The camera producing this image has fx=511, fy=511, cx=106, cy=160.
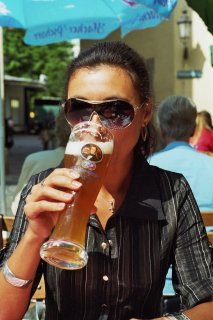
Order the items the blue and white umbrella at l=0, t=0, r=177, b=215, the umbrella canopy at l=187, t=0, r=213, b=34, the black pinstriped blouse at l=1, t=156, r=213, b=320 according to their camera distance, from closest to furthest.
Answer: the black pinstriped blouse at l=1, t=156, r=213, b=320
the umbrella canopy at l=187, t=0, r=213, b=34
the blue and white umbrella at l=0, t=0, r=177, b=215

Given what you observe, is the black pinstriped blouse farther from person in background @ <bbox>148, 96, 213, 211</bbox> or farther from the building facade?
the building facade

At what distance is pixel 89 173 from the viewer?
3.98 ft

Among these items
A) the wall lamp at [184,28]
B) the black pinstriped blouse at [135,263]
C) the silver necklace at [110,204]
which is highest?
the wall lamp at [184,28]

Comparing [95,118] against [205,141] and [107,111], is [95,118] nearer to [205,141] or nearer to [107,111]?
[107,111]

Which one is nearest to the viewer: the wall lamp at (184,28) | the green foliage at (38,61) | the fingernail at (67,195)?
the fingernail at (67,195)

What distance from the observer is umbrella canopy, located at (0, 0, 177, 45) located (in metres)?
5.58

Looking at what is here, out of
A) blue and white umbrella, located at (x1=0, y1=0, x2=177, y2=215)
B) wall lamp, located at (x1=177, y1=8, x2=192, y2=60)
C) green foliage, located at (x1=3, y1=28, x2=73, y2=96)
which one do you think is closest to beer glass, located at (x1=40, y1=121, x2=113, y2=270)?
blue and white umbrella, located at (x1=0, y1=0, x2=177, y2=215)

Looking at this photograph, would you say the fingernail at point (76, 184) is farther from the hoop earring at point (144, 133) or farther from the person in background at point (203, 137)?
the person in background at point (203, 137)

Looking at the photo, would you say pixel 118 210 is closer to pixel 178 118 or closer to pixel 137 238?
pixel 137 238

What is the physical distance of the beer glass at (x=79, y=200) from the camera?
1.18m

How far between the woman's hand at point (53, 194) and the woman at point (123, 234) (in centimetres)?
26

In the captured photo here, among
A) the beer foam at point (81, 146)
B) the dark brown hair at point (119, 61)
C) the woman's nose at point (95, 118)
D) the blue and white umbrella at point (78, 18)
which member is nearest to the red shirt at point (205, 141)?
the blue and white umbrella at point (78, 18)

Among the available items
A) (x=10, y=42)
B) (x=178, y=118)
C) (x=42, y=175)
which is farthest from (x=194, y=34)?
(x=10, y=42)

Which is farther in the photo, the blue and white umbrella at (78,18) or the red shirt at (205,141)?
the red shirt at (205,141)
